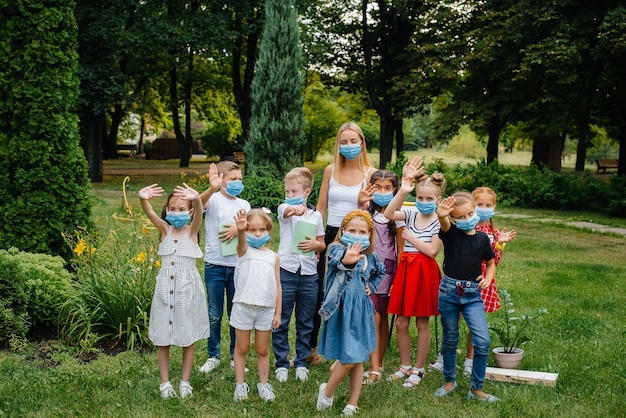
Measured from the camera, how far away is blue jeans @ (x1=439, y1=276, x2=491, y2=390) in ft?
14.3

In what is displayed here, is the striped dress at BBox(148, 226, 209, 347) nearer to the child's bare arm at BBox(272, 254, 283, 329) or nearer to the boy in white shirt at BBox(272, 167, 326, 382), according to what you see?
the child's bare arm at BBox(272, 254, 283, 329)

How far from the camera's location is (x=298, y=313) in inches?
195

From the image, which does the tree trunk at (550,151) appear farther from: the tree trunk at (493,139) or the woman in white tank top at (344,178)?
the woman in white tank top at (344,178)

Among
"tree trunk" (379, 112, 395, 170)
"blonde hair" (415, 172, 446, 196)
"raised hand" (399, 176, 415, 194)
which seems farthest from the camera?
"tree trunk" (379, 112, 395, 170)

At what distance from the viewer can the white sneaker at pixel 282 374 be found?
187 inches

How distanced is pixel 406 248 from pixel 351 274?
0.83 meters

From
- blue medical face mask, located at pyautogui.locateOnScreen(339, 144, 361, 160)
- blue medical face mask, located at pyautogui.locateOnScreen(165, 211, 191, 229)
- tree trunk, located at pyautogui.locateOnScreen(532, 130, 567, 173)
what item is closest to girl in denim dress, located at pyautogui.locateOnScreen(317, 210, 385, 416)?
blue medical face mask, located at pyautogui.locateOnScreen(339, 144, 361, 160)

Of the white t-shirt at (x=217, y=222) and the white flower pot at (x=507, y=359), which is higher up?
the white t-shirt at (x=217, y=222)

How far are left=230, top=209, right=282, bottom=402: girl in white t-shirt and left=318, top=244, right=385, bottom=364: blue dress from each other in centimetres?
41

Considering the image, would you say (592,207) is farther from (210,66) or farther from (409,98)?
(210,66)

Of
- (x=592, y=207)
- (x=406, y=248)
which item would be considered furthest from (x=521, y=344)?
(x=592, y=207)

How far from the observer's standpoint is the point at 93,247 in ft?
20.0

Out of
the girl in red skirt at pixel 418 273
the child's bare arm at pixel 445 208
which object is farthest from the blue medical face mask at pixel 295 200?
the child's bare arm at pixel 445 208

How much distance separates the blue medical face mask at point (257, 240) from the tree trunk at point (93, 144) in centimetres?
1762
